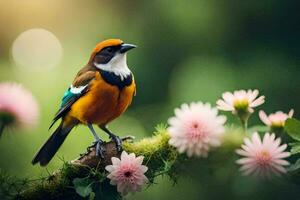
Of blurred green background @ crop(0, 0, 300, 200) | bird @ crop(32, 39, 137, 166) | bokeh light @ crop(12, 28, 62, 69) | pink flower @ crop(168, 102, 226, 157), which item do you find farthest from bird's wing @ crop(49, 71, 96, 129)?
bokeh light @ crop(12, 28, 62, 69)

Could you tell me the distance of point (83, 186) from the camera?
0.95 metres

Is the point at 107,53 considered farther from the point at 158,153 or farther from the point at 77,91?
the point at 158,153

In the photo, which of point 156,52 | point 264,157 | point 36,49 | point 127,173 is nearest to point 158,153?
point 127,173

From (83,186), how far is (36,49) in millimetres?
1110

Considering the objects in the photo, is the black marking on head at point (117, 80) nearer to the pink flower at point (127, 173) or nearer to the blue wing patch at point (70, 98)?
the blue wing patch at point (70, 98)

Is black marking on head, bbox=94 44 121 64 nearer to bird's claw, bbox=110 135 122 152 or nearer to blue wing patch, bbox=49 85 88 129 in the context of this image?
blue wing patch, bbox=49 85 88 129

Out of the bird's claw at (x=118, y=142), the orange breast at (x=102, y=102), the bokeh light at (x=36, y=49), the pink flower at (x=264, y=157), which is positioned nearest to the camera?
the pink flower at (x=264, y=157)

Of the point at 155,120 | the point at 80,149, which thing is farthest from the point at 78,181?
the point at 155,120

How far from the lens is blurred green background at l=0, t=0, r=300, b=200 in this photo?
2.07m

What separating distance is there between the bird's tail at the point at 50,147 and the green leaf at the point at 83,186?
0.73 feet

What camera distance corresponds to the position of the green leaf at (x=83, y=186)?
93cm

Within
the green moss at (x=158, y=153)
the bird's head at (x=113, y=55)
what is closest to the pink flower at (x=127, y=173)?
the green moss at (x=158, y=153)

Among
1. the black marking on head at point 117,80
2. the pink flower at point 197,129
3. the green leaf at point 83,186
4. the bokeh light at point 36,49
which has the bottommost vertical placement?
the green leaf at point 83,186

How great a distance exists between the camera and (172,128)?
90cm
